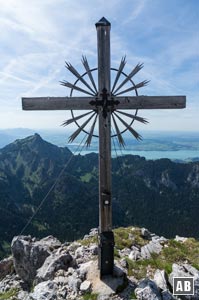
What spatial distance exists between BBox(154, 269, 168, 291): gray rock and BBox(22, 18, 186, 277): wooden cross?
5.75 feet

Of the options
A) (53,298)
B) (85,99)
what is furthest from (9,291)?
(85,99)

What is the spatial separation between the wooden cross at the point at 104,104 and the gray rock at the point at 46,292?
1737 mm

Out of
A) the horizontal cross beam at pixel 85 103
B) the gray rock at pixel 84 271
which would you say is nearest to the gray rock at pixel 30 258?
the gray rock at pixel 84 271

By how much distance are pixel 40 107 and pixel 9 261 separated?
16.8 meters

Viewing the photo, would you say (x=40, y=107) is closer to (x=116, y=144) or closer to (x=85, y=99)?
(x=85, y=99)

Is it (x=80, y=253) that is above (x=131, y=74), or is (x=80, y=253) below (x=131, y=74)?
below

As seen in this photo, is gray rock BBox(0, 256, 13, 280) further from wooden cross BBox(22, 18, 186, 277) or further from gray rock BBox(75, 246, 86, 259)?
wooden cross BBox(22, 18, 186, 277)

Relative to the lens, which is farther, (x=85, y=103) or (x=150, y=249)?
(x=150, y=249)

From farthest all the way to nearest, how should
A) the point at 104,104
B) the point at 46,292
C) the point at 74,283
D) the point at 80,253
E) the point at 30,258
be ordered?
the point at 30,258
the point at 80,253
the point at 74,283
the point at 46,292
the point at 104,104

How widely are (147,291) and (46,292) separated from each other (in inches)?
131

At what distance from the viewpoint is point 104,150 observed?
10.7 m

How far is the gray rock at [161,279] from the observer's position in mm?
10633

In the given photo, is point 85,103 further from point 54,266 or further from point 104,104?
point 54,266

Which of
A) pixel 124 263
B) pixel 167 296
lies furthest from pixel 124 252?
pixel 167 296
